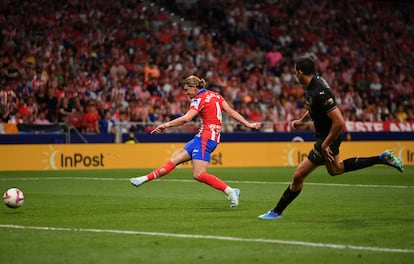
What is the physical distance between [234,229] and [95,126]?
715 inches

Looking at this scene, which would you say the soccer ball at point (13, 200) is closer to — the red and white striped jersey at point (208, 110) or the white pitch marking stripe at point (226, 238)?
the white pitch marking stripe at point (226, 238)

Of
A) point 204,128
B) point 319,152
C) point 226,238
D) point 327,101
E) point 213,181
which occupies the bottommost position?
point 226,238

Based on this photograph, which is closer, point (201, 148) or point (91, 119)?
point (201, 148)

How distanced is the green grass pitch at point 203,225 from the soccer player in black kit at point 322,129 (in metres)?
0.75

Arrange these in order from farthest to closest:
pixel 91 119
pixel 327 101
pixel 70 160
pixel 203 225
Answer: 1. pixel 91 119
2. pixel 70 160
3. pixel 203 225
4. pixel 327 101

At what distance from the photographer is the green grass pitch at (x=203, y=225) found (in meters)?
8.55

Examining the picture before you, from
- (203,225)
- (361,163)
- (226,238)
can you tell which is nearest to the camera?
(226,238)

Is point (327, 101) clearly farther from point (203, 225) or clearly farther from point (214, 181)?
point (214, 181)

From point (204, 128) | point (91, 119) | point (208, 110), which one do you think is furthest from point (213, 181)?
point (91, 119)

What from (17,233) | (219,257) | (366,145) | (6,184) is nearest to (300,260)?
(219,257)

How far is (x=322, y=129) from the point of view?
11.4 meters

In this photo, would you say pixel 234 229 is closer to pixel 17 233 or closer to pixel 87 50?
pixel 17 233

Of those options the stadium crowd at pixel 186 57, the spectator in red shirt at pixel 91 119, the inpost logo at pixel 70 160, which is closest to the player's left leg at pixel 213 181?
the inpost logo at pixel 70 160

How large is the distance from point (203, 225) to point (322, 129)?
2122mm
